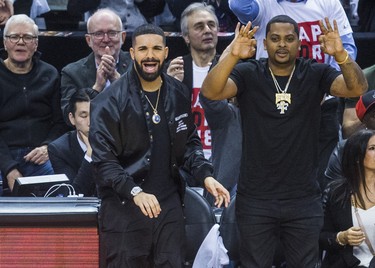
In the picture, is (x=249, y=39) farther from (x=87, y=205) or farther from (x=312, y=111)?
(x=87, y=205)

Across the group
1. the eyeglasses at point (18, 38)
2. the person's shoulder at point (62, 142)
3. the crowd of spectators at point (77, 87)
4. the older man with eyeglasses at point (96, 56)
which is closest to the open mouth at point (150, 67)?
the crowd of spectators at point (77, 87)

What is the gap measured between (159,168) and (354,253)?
1344 mm

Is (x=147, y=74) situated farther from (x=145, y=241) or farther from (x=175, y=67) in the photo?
(x=175, y=67)

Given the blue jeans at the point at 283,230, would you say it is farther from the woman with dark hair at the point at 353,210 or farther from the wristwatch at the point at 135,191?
the wristwatch at the point at 135,191

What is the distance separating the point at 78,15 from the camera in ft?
30.8

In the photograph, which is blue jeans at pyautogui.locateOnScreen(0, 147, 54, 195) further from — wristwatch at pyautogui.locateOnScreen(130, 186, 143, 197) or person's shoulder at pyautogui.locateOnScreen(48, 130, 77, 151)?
wristwatch at pyautogui.locateOnScreen(130, 186, 143, 197)

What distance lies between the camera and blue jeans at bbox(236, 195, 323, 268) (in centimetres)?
578

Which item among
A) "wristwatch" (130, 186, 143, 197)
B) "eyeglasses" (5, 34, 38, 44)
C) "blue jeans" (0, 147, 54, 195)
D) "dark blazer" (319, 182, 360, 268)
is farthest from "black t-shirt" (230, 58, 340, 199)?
"eyeglasses" (5, 34, 38, 44)

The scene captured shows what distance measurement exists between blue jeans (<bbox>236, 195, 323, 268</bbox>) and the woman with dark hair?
0.26m

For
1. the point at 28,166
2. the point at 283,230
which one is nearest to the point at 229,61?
the point at 283,230

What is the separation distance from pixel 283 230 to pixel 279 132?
1.92 feet

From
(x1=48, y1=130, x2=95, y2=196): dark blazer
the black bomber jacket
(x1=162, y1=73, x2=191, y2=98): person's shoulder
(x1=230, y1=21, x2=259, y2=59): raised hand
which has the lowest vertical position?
(x1=48, y1=130, x2=95, y2=196): dark blazer

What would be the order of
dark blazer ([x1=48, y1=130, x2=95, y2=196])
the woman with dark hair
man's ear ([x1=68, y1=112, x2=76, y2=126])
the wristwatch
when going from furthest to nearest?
1. man's ear ([x1=68, y1=112, x2=76, y2=126])
2. dark blazer ([x1=48, y1=130, x2=95, y2=196])
3. the woman with dark hair
4. the wristwatch

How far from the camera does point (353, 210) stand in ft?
20.0
